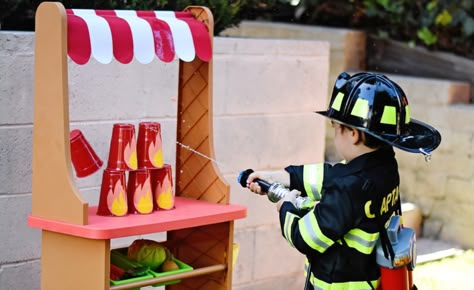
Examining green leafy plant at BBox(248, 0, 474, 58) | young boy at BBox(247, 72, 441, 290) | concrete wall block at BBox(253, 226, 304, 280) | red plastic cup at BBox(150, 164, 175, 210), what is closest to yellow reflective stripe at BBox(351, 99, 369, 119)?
young boy at BBox(247, 72, 441, 290)

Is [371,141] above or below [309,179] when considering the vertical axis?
above

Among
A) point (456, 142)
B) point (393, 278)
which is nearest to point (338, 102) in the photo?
point (393, 278)

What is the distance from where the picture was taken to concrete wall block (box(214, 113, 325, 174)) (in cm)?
496

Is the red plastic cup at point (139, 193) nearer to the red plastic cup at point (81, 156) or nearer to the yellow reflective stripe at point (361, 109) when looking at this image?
the red plastic cup at point (81, 156)

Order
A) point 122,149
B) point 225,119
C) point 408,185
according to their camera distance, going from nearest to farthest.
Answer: point 122,149 → point 225,119 → point 408,185

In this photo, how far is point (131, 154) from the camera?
3572 millimetres

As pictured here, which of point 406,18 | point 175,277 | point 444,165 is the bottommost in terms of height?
point 175,277

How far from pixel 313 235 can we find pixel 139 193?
28.6 inches

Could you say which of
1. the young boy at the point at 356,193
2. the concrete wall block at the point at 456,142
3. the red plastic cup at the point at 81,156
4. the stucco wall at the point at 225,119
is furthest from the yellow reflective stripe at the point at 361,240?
the concrete wall block at the point at 456,142

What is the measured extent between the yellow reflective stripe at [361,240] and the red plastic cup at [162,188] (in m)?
0.76

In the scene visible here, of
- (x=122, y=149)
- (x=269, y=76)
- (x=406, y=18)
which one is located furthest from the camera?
(x=406, y=18)

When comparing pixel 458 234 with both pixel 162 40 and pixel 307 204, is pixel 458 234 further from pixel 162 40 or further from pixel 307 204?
pixel 162 40

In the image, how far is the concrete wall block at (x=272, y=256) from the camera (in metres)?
5.15

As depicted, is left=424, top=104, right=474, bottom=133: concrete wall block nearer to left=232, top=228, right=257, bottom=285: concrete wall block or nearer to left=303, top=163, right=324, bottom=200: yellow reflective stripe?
left=232, top=228, right=257, bottom=285: concrete wall block
